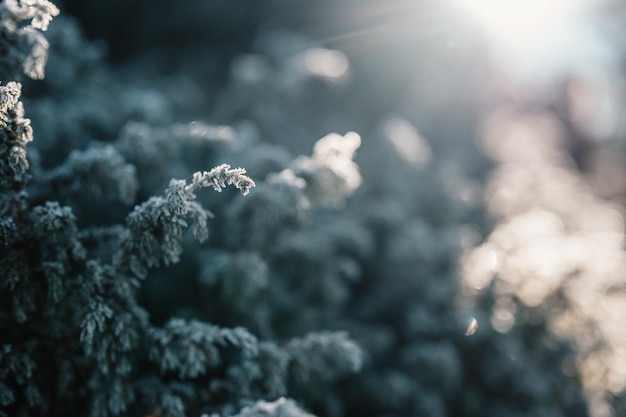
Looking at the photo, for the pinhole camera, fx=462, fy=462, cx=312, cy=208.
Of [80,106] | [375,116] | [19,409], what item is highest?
[375,116]

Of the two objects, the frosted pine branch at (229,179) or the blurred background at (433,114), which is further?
the blurred background at (433,114)

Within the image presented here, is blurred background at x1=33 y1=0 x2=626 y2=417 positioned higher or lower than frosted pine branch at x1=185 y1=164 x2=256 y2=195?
higher

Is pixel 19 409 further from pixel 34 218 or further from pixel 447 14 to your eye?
pixel 447 14

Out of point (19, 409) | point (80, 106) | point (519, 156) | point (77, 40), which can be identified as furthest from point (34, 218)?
point (519, 156)

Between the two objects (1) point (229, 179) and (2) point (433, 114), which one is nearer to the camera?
(1) point (229, 179)

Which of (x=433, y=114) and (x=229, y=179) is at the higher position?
(x=433, y=114)

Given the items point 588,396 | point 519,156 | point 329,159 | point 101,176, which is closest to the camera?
point 101,176

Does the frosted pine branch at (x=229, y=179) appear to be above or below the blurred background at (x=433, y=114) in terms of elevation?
below

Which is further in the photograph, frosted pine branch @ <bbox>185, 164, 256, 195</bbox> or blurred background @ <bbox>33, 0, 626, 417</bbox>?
blurred background @ <bbox>33, 0, 626, 417</bbox>
